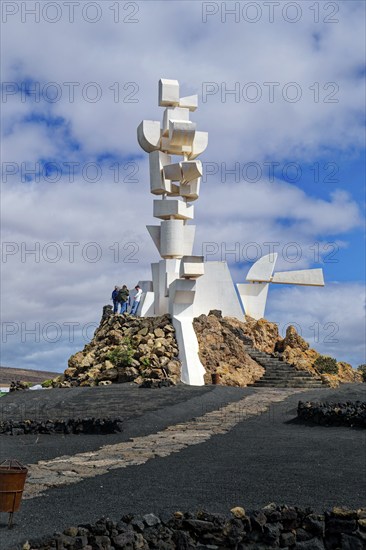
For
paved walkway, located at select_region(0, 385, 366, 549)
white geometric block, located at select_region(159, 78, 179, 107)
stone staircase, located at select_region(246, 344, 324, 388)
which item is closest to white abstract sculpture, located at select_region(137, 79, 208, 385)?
white geometric block, located at select_region(159, 78, 179, 107)

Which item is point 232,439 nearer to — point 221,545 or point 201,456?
point 201,456

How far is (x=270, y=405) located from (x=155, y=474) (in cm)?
827

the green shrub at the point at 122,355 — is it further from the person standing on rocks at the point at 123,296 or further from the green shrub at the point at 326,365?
the green shrub at the point at 326,365

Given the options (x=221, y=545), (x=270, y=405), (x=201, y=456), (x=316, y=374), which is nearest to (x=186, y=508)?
(x=221, y=545)

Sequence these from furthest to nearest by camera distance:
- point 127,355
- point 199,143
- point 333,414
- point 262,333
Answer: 1. point 262,333
2. point 199,143
3. point 127,355
4. point 333,414

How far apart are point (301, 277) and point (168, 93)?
9.93 meters

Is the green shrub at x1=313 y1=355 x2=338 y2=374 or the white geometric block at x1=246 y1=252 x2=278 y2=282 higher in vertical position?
the white geometric block at x1=246 y1=252 x2=278 y2=282

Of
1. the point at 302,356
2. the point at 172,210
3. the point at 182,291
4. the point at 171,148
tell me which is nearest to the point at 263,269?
the point at 302,356

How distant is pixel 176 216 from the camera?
78.8 ft

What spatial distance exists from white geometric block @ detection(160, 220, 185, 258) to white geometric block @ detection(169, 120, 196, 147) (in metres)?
3.03

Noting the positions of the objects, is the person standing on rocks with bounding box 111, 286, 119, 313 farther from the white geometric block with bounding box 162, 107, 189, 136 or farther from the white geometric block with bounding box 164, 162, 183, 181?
the white geometric block with bounding box 162, 107, 189, 136

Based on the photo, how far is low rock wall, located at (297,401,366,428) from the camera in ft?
42.9

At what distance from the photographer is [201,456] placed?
9945 millimetres

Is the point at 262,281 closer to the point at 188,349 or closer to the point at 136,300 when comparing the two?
the point at 136,300
